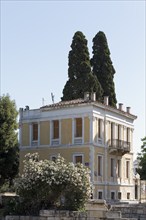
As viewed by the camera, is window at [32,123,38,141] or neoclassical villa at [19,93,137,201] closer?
neoclassical villa at [19,93,137,201]

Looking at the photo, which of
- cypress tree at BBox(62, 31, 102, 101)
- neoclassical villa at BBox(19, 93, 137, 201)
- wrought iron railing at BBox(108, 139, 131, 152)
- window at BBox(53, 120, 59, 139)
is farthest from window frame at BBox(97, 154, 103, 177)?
cypress tree at BBox(62, 31, 102, 101)

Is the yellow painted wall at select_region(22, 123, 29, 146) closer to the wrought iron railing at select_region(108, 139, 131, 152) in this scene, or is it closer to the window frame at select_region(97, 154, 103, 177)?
the window frame at select_region(97, 154, 103, 177)

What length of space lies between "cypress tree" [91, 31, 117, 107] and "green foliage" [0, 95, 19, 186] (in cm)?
1778

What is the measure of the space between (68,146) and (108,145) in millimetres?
3921

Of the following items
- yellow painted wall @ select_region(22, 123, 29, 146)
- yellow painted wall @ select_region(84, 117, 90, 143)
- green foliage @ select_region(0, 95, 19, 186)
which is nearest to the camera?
green foliage @ select_region(0, 95, 19, 186)

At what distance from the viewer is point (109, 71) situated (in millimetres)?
59344

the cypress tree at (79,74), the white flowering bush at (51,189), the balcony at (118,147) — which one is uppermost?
the cypress tree at (79,74)

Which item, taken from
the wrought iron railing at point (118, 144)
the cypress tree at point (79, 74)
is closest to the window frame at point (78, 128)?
the wrought iron railing at point (118, 144)

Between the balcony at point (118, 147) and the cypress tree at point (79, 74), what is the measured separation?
8768mm

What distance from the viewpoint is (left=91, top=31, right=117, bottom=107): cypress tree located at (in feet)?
191

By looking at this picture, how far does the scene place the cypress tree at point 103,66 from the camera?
58.2m

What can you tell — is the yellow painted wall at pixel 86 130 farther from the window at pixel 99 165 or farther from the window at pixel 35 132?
the window at pixel 35 132

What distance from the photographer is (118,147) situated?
4684 centimetres

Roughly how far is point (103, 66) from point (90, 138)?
57.3ft
